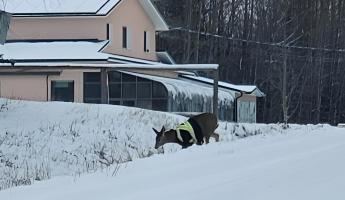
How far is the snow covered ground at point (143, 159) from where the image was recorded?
7.55 m

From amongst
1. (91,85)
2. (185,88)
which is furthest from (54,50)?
(185,88)

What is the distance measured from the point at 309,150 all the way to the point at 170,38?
4360cm

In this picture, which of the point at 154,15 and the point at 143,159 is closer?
the point at 143,159

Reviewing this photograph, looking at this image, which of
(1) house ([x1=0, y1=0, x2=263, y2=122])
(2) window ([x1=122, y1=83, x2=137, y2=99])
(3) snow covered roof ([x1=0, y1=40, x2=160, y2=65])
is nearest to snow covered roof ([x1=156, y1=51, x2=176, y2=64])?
(1) house ([x1=0, y1=0, x2=263, y2=122])

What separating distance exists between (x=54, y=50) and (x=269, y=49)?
25.8 metres

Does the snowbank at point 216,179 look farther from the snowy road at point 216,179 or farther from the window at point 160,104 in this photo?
the window at point 160,104

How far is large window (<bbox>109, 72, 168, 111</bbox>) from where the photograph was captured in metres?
35.1

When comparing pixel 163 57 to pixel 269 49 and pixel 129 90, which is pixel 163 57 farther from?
pixel 269 49

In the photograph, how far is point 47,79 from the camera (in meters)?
32.4

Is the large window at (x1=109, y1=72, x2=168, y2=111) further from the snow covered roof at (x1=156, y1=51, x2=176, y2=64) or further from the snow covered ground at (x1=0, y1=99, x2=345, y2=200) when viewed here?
the snow covered ground at (x1=0, y1=99, x2=345, y2=200)

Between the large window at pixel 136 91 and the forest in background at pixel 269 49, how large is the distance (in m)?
17.6

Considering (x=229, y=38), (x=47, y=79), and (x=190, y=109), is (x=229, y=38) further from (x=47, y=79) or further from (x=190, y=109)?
(x=47, y=79)

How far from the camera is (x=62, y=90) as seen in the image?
33.9 meters

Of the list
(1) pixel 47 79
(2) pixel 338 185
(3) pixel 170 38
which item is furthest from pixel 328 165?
(3) pixel 170 38
